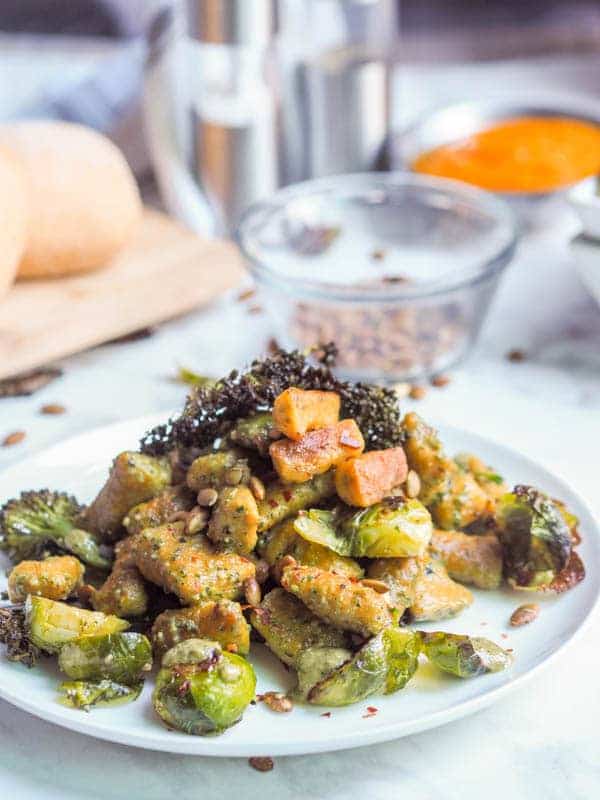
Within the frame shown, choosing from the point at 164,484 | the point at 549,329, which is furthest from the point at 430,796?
the point at 549,329

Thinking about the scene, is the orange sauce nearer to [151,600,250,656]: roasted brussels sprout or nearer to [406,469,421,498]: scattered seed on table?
[406,469,421,498]: scattered seed on table

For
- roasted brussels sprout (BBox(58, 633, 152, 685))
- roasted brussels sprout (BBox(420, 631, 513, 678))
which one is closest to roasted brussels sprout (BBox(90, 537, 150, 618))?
roasted brussels sprout (BBox(58, 633, 152, 685))

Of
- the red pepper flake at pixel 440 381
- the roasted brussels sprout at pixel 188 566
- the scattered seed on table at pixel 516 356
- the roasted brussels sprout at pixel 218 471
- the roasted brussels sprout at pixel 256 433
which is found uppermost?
the roasted brussels sprout at pixel 256 433

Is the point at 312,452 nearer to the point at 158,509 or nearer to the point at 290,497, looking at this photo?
the point at 290,497

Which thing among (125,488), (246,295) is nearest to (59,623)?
(125,488)

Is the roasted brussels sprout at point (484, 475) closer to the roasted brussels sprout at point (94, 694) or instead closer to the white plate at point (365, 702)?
the white plate at point (365, 702)

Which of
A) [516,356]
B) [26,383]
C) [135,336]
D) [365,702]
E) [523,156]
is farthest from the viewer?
[523,156]

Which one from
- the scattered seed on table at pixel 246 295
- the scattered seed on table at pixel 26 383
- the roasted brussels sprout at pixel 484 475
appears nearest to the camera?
the roasted brussels sprout at pixel 484 475

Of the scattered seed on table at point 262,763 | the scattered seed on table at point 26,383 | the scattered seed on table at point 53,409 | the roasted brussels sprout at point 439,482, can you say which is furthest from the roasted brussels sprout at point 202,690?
the scattered seed on table at point 26,383
